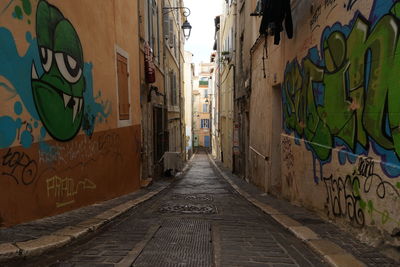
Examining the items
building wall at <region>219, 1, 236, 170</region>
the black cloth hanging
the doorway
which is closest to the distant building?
building wall at <region>219, 1, 236, 170</region>

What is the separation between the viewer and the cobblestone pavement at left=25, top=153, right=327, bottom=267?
3467 millimetres

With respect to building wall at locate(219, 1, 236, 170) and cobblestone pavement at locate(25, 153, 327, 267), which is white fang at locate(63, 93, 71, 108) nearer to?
cobblestone pavement at locate(25, 153, 327, 267)

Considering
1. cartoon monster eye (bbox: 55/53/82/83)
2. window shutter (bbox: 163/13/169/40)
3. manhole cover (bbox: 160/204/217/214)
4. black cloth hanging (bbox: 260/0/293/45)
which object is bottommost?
manhole cover (bbox: 160/204/217/214)

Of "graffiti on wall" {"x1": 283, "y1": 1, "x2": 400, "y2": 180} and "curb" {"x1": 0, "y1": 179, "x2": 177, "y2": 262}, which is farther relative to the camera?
"graffiti on wall" {"x1": 283, "y1": 1, "x2": 400, "y2": 180}

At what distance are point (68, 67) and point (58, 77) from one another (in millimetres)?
395

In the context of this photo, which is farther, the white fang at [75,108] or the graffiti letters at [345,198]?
the white fang at [75,108]

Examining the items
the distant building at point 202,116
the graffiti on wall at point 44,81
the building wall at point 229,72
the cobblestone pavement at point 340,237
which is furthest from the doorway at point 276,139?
the distant building at point 202,116

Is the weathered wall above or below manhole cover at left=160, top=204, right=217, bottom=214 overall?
above

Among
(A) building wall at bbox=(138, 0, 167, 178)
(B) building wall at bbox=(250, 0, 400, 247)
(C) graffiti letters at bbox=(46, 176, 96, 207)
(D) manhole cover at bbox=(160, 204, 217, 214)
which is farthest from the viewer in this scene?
(A) building wall at bbox=(138, 0, 167, 178)

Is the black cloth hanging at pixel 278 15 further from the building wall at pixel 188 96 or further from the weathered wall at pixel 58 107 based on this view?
→ the building wall at pixel 188 96

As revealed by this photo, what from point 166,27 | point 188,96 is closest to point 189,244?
point 166,27

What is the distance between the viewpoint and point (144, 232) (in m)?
4.63

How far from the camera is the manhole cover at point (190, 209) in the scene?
21.5 feet

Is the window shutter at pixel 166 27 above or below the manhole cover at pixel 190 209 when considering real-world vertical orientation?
above
